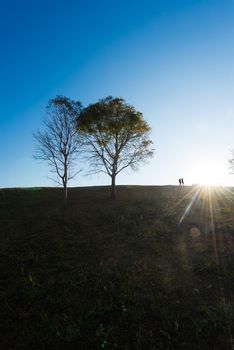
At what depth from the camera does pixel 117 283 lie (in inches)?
339

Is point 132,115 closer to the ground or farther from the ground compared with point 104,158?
farther from the ground

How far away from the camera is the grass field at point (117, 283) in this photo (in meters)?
6.03

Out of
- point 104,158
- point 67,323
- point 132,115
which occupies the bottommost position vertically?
point 67,323

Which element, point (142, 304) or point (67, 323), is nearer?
point (67, 323)

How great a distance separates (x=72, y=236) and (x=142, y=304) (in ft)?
25.6

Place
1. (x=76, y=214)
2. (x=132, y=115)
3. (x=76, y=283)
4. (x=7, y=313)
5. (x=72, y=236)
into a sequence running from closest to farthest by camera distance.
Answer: (x=7, y=313)
(x=76, y=283)
(x=72, y=236)
(x=76, y=214)
(x=132, y=115)

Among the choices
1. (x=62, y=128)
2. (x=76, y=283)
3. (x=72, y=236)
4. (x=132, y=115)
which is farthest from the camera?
(x=132, y=115)

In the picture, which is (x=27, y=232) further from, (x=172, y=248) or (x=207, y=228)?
(x=207, y=228)

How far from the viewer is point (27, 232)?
15.0 m

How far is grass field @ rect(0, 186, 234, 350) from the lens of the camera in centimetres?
603

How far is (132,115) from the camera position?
27688 mm

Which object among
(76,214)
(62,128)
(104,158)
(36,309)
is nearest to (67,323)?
(36,309)

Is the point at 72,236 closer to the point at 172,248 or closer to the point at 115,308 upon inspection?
the point at 172,248

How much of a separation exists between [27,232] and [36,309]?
8641 millimetres
